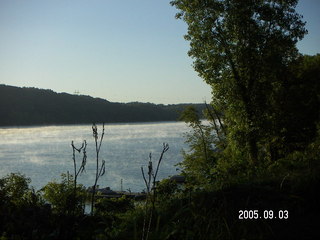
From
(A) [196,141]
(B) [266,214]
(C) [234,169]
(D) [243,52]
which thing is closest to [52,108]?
(A) [196,141]

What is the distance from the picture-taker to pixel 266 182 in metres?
8.66

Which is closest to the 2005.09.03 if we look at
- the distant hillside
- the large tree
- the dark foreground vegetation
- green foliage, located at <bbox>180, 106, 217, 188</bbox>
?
the dark foreground vegetation

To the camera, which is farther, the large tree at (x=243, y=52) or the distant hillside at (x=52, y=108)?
the distant hillside at (x=52, y=108)

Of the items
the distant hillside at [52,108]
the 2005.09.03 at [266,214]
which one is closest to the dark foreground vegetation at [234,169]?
the 2005.09.03 at [266,214]

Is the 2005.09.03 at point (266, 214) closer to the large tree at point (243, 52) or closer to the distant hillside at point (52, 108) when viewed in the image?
the large tree at point (243, 52)

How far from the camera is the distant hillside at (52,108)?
157375 millimetres

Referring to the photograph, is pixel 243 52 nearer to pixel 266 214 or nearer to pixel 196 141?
pixel 196 141

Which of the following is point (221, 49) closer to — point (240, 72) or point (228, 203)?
point (240, 72)

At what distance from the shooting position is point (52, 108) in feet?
541

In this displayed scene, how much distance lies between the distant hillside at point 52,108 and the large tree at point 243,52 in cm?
12483

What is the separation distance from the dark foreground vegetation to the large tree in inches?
2.7

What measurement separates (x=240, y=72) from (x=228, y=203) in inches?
736

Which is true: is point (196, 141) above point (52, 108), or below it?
below

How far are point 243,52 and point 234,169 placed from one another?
41.7 ft
